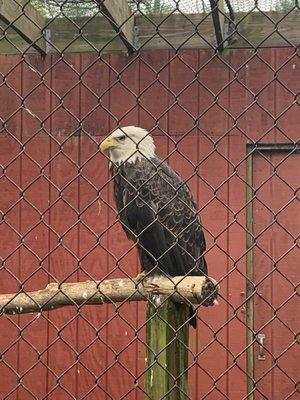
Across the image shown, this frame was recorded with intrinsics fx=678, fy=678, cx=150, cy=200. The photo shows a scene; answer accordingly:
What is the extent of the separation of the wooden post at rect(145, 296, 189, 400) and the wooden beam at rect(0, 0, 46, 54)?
5.22 ft

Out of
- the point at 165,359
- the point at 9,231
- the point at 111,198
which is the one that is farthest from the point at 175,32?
the point at 165,359

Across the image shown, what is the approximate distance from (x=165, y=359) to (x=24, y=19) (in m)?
2.53

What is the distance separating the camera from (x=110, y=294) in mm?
3336

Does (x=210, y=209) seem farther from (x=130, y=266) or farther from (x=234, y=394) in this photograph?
(x=234, y=394)

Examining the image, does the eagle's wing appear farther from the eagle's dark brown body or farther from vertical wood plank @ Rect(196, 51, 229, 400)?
vertical wood plank @ Rect(196, 51, 229, 400)

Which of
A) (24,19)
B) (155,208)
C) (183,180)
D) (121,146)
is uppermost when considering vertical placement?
(24,19)

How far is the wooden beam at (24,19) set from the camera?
3812mm

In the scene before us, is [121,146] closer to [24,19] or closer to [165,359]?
[24,19]

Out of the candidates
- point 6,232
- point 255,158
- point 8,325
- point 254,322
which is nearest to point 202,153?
point 255,158

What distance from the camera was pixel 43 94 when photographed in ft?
16.9

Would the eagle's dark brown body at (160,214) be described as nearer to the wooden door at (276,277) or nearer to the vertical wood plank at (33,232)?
the wooden door at (276,277)

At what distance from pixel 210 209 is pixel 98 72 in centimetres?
133

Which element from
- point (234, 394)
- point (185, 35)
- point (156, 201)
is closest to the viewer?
point (156, 201)

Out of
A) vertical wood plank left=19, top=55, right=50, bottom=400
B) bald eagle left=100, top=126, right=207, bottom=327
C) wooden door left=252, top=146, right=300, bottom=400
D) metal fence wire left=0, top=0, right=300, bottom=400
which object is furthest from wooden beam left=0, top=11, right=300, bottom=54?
wooden door left=252, top=146, right=300, bottom=400
